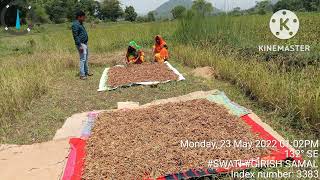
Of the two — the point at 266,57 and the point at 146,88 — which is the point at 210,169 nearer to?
the point at 146,88

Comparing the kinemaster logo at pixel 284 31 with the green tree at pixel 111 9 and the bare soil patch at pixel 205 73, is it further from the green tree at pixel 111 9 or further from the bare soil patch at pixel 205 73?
the green tree at pixel 111 9

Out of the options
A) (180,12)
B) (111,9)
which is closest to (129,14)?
(111,9)

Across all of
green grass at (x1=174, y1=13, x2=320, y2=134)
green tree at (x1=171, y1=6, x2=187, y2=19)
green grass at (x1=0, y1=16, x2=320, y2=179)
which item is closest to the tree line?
green tree at (x1=171, y1=6, x2=187, y2=19)

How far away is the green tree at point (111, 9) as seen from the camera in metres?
53.8


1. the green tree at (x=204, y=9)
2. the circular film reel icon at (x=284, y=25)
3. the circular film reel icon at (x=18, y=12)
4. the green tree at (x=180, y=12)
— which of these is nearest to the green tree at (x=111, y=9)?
the circular film reel icon at (x=18, y=12)

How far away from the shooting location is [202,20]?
352 inches

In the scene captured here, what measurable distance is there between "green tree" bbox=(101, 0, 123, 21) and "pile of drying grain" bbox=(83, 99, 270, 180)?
51.4 m

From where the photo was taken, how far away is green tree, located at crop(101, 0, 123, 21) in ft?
176

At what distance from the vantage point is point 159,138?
10.2 feet

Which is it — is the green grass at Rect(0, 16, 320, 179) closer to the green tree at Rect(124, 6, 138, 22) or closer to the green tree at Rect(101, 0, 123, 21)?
the green tree at Rect(124, 6, 138, 22)

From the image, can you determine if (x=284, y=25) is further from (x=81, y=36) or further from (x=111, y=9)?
(x=111, y=9)

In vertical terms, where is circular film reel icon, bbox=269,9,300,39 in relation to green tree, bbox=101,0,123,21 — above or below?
below

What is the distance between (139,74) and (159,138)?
3428 mm

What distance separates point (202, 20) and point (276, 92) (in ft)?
17.4
